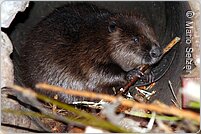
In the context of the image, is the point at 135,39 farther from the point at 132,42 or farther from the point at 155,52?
the point at 155,52

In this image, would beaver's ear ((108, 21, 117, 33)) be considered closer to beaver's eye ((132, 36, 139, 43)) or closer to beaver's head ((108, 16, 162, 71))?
beaver's head ((108, 16, 162, 71))

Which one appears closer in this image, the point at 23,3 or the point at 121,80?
the point at 23,3

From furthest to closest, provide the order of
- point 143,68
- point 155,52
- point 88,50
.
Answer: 1. point 143,68
2. point 88,50
3. point 155,52

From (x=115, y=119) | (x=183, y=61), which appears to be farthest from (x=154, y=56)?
(x=115, y=119)

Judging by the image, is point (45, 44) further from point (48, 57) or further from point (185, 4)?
point (185, 4)

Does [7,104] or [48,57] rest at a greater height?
[48,57]

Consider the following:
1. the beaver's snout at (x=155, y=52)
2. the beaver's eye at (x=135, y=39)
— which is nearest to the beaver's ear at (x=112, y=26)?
the beaver's eye at (x=135, y=39)

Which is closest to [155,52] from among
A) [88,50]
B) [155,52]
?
[155,52]
